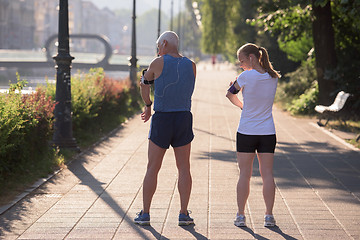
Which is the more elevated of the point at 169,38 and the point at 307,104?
Result: the point at 169,38

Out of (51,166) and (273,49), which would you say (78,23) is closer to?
(273,49)

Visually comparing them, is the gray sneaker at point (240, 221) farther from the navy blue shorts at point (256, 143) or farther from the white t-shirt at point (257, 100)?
the white t-shirt at point (257, 100)

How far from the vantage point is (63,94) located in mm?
11336

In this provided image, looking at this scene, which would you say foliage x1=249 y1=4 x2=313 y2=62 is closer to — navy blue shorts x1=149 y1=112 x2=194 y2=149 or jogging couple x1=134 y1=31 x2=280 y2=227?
jogging couple x1=134 y1=31 x2=280 y2=227

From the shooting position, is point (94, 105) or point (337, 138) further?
point (94, 105)

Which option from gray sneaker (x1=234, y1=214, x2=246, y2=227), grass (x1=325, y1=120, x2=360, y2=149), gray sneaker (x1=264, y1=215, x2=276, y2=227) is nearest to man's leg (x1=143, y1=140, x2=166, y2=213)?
gray sneaker (x1=234, y1=214, x2=246, y2=227)

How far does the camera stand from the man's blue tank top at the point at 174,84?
233 inches

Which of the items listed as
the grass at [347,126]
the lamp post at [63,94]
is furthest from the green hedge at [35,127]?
the grass at [347,126]

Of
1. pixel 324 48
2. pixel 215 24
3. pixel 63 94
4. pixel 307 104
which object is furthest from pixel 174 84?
pixel 215 24

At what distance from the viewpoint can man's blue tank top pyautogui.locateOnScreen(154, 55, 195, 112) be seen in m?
5.93

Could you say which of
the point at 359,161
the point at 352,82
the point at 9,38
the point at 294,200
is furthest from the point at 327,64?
the point at 9,38

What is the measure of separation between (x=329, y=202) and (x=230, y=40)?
3116cm

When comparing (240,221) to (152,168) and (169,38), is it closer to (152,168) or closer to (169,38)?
(152,168)

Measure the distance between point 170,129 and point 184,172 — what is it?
0.49 meters
